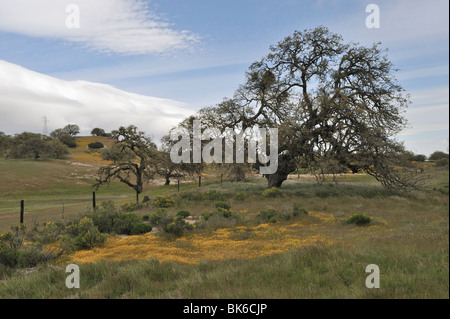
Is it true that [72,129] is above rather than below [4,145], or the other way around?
above

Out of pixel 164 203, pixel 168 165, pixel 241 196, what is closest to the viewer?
pixel 164 203

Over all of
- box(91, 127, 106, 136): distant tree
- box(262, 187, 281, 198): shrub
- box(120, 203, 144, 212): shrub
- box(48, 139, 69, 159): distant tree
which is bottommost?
box(120, 203, 144, 212): shrub

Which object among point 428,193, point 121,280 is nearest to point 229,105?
point 428,193

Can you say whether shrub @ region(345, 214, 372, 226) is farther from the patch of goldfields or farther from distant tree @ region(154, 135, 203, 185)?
distant tree @ region(154, 135, 203, 185)

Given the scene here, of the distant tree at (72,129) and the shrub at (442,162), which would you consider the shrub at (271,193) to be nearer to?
the shrub at (442,162)

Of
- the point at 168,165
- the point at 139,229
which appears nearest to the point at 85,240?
the point at 139,229

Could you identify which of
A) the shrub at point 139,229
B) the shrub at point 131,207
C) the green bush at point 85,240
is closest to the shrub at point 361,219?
the shrub at point 139,229

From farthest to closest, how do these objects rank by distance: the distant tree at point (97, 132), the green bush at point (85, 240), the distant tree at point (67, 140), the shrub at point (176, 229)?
the distant tree at point (97, 132) < the distant tree at point (67, 140) < the shrub at point (176, 229) < the green bush at point (85, 240)

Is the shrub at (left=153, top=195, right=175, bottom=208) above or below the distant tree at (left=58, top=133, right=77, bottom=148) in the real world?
below

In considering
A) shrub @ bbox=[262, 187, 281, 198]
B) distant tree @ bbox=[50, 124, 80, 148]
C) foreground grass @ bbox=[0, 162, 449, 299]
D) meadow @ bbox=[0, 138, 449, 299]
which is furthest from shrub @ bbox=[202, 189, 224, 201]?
distant tree @ bbox=[50, 124, 80, 148]

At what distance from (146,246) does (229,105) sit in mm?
19940

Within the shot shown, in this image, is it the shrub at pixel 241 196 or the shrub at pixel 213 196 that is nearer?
the shrub at pixel 241 196

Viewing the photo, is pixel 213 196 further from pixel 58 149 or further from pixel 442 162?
pixel 58 149
